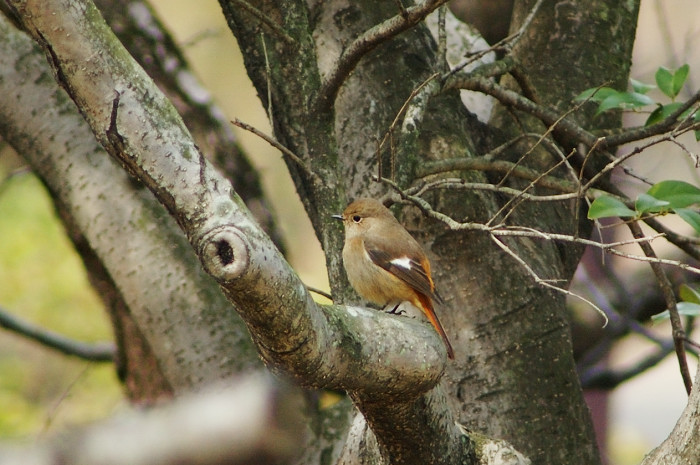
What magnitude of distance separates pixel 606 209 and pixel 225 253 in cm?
129

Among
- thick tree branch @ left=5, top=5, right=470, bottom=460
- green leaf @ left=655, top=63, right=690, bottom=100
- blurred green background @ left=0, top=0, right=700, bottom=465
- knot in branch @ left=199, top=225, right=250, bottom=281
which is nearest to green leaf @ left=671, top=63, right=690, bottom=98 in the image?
green leaf @ left=655, top=63, right=690, bottom=100

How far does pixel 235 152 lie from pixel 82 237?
33.6 inches

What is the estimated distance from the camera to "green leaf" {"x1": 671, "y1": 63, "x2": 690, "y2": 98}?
9.46 feet

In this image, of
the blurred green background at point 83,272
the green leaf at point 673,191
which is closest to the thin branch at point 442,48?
the green leaf at point 673,191

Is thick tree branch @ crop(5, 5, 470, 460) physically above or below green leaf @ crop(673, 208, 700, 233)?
below

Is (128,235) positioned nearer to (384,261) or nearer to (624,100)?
(384,261)

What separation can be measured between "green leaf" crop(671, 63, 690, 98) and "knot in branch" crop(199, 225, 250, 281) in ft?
6.29

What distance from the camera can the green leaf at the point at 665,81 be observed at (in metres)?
2.93

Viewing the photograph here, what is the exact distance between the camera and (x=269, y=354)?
182 centimetres

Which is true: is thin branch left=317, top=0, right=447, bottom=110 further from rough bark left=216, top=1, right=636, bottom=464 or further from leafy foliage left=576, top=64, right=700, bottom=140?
leafy foliage left=576, top=64, right=700, bottom=140

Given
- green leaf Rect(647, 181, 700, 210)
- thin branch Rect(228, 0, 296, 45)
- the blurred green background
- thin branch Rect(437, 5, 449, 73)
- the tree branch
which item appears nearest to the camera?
the tree branch

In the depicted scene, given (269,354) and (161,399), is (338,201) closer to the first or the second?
(269,354)

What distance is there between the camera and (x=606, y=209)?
8.01ft

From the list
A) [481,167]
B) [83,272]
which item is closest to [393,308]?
[481,167]
